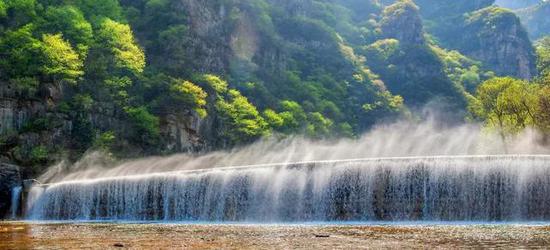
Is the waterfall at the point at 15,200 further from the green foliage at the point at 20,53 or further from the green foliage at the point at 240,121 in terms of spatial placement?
the green foliage at the point at 240,121

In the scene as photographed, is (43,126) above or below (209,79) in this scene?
below

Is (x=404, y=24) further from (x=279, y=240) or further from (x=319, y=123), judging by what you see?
(x=279, y=240)

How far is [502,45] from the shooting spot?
161 metres

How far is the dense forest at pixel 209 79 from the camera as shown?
58.0m

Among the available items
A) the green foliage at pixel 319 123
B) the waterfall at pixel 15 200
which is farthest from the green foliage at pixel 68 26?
the green foliage at pixel 319 123

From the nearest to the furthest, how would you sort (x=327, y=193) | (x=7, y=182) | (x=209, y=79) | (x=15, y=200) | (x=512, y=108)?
(x=327, y=193) < (x=15, y=200) < (x=7, y=182) < (x=512, y=108) < (x=209, y=79)

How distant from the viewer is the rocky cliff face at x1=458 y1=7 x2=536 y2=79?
155750 millimetres

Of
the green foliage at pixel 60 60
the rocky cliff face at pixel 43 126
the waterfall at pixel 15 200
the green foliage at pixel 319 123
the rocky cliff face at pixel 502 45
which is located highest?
the rocky cliff face at pixel 502 45

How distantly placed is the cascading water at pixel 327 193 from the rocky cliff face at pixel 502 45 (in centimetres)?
13008

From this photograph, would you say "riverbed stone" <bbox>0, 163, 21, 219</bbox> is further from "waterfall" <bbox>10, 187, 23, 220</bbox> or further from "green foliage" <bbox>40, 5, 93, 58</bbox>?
"green foliage" <bbox>40, 5, 93, 58</bbox>

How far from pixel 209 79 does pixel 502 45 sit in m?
106

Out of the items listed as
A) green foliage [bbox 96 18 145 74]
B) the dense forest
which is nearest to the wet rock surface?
the dense forest

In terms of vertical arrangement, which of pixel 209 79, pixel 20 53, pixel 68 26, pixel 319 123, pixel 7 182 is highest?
pixel 68 26

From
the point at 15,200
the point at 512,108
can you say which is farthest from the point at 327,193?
the point at 512,108
